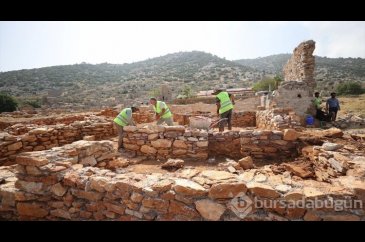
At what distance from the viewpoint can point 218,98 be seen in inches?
320

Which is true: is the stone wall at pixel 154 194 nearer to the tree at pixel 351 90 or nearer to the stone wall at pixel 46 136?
the stone wall at pixel 46 136

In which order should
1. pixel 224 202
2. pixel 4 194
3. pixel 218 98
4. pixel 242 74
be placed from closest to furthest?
pixel 224 202 → pixel 4 194 → pixel 218 98 → pixel 242 74

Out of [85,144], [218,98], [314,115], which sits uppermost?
[218,98]

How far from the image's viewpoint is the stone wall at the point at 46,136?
22.1 feet

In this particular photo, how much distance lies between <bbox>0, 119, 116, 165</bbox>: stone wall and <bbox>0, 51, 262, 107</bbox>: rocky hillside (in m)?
32.3

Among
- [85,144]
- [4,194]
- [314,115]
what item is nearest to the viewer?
[4,194]

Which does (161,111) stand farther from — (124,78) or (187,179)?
(124,78)

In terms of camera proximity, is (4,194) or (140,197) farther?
(4,194)

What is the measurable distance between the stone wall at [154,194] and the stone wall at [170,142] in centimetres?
231

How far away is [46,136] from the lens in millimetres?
7742

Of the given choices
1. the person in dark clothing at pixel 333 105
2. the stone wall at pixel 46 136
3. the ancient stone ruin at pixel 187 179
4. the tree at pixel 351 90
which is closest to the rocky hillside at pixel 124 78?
the tree at pixel 351 90

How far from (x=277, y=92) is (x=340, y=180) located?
1118 cm
